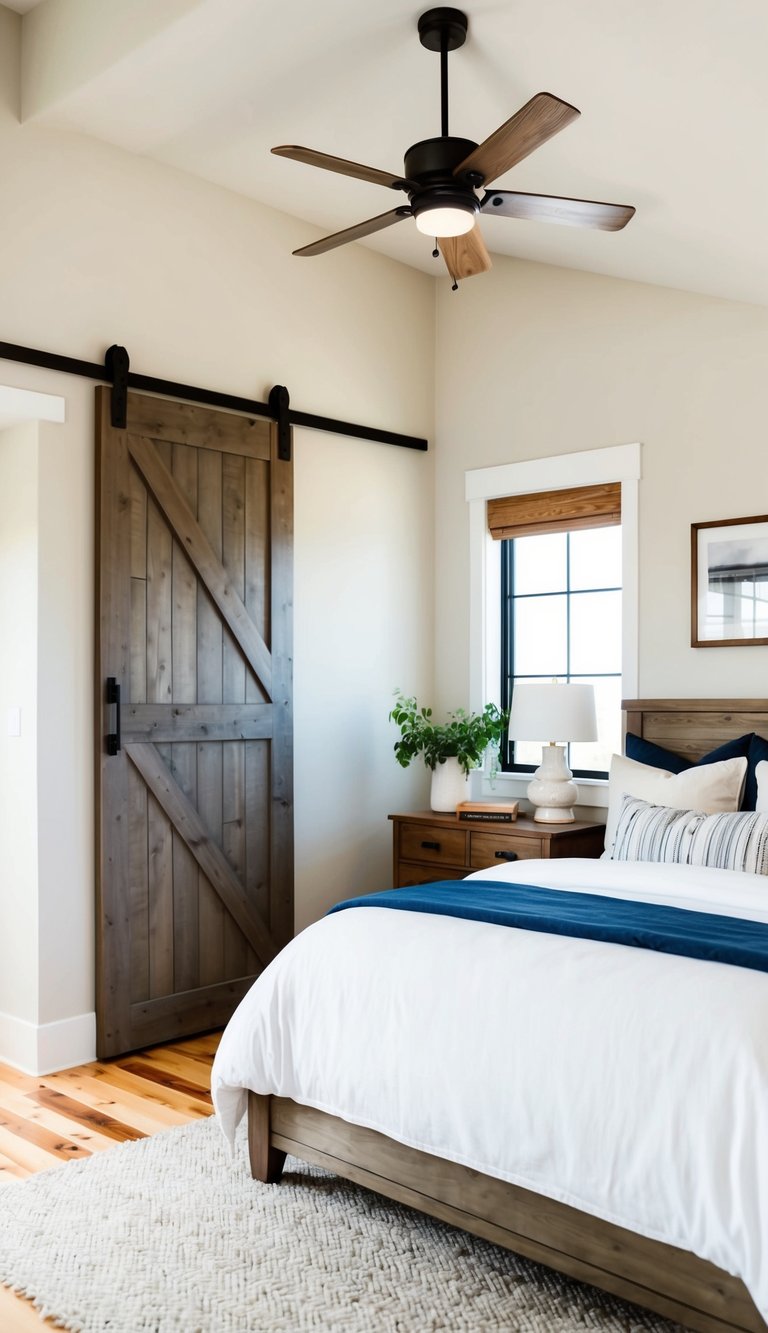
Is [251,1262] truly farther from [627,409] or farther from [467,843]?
[627,409]

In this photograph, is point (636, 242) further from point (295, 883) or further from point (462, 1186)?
point (462, 1186)

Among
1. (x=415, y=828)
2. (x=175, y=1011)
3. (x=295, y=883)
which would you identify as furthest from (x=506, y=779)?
(x=175, y=1011)

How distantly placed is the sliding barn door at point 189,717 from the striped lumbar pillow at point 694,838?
1.48 m

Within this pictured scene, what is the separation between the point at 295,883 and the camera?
4586 mm

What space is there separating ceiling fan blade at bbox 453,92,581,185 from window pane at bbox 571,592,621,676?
90.1 inches

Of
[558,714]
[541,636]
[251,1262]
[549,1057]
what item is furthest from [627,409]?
[251,1262]

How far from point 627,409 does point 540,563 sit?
79cm

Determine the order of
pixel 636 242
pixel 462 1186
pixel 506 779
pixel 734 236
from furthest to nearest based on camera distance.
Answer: pixel 506 779
pixel 636 242
pixel 734 236
pixel 462 1186

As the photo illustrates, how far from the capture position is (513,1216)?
7.53 ft

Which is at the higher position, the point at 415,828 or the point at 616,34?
the point at 616,34

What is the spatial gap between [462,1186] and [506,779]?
8.64 ft

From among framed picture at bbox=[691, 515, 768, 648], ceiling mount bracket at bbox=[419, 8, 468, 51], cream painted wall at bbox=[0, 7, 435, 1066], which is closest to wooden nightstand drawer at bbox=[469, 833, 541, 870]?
cream painted wall at bbox=[0, 7, 435, 1066]

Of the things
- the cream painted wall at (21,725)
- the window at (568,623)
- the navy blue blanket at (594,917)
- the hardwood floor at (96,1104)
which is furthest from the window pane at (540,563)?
the hardwood floor at (96,1104)

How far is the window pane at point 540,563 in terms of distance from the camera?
4.90 metres
